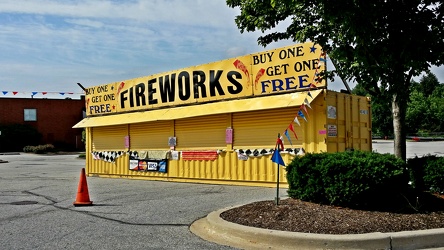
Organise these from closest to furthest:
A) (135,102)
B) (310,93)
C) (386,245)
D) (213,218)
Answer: (386,245) → (213,218) → (310,93) → (135,102)

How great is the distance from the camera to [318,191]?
801 cm

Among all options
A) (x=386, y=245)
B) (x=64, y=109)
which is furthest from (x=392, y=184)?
(x=64, y=109)

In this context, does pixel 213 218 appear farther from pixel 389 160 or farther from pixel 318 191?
pixel 389 160

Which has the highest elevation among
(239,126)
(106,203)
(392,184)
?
(239,126)

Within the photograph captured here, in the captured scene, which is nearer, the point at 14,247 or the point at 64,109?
the point at 14,247

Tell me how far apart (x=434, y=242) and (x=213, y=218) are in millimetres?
3276

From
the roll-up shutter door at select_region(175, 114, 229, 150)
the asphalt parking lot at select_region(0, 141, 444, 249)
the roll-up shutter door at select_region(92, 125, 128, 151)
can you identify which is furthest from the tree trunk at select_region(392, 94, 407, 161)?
the roll-up shutter door at select_region(92, 125, 128, 151)

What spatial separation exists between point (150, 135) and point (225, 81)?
4100 mm

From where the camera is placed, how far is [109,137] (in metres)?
18.5

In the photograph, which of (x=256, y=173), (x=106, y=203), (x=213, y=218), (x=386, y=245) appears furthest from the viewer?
(x=256, y=173)

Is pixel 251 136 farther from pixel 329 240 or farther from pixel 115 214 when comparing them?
pixel 329 240

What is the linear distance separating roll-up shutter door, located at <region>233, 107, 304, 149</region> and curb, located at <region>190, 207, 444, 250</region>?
6272 millimetres

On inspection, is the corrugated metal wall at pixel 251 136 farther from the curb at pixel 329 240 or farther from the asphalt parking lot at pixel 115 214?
the curb at pixel 329 240

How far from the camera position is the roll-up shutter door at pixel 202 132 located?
14.2 metres
